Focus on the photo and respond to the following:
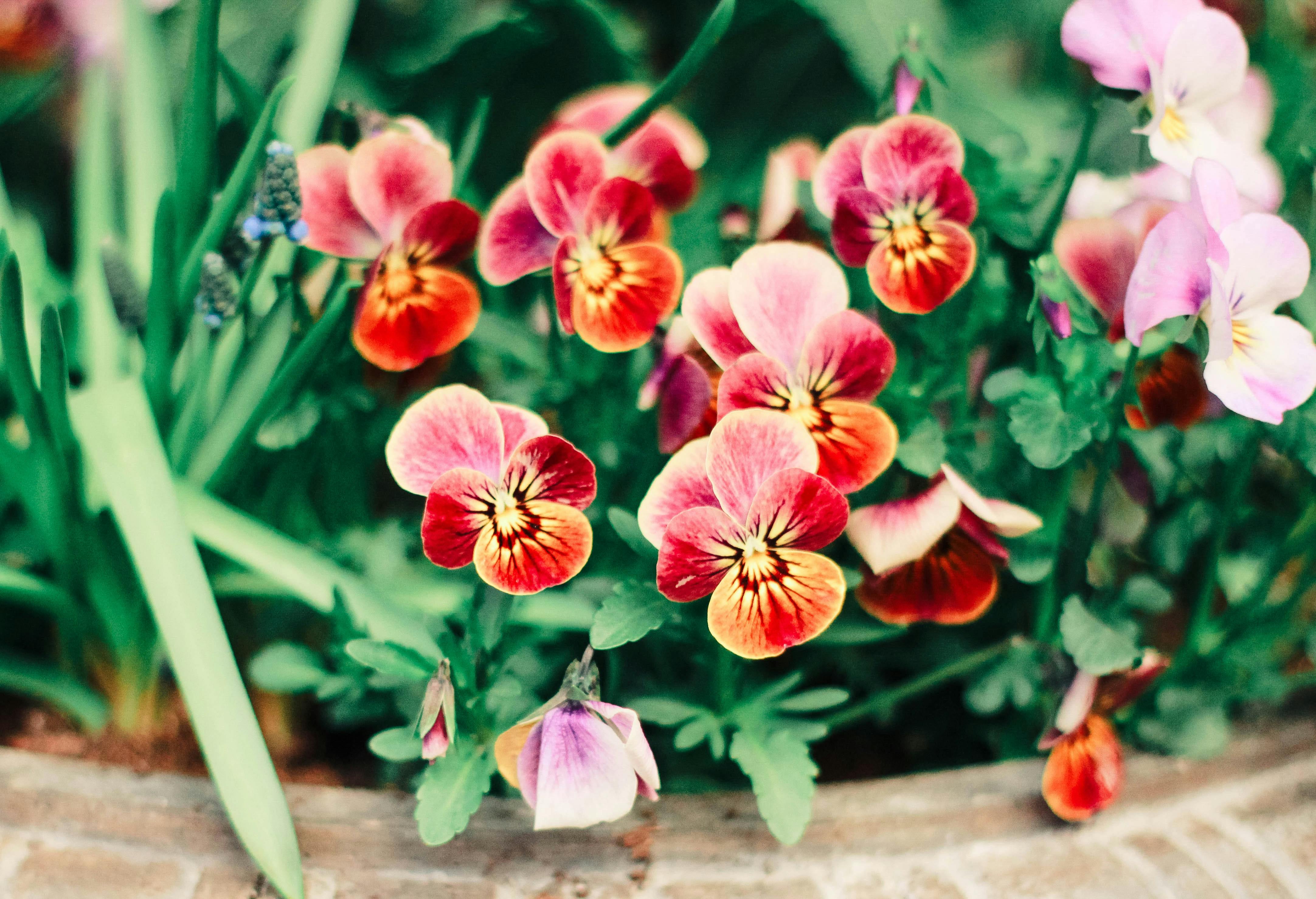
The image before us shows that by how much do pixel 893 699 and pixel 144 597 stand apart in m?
0.68

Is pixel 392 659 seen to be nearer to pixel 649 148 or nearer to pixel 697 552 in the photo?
pixel 697 552

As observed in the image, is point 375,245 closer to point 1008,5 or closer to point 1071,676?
point 1071,676

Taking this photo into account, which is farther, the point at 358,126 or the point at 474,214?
the point at 358,126

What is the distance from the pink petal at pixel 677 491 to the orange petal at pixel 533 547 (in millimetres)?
40

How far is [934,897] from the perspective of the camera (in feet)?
2.09

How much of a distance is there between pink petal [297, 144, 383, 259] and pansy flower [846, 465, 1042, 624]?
45 centimetres

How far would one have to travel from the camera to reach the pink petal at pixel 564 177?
652 millimetres

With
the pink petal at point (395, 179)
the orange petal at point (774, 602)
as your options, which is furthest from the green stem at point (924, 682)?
the pink petal at point (395, 179)

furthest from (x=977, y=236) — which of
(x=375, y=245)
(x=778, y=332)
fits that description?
A: (x=375, y=245)

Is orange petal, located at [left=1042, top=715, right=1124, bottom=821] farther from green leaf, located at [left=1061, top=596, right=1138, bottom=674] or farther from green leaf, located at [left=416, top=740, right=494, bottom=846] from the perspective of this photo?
green leaf, located at [left=416, top=740, right=494, bottom=846]

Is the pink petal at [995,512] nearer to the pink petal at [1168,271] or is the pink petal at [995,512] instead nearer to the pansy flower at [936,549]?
the pansy flower at [936,549]

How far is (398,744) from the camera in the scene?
609mm

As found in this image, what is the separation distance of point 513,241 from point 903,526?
1.19 ft

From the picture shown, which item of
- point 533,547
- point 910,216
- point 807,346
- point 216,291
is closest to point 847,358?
point 807,346
